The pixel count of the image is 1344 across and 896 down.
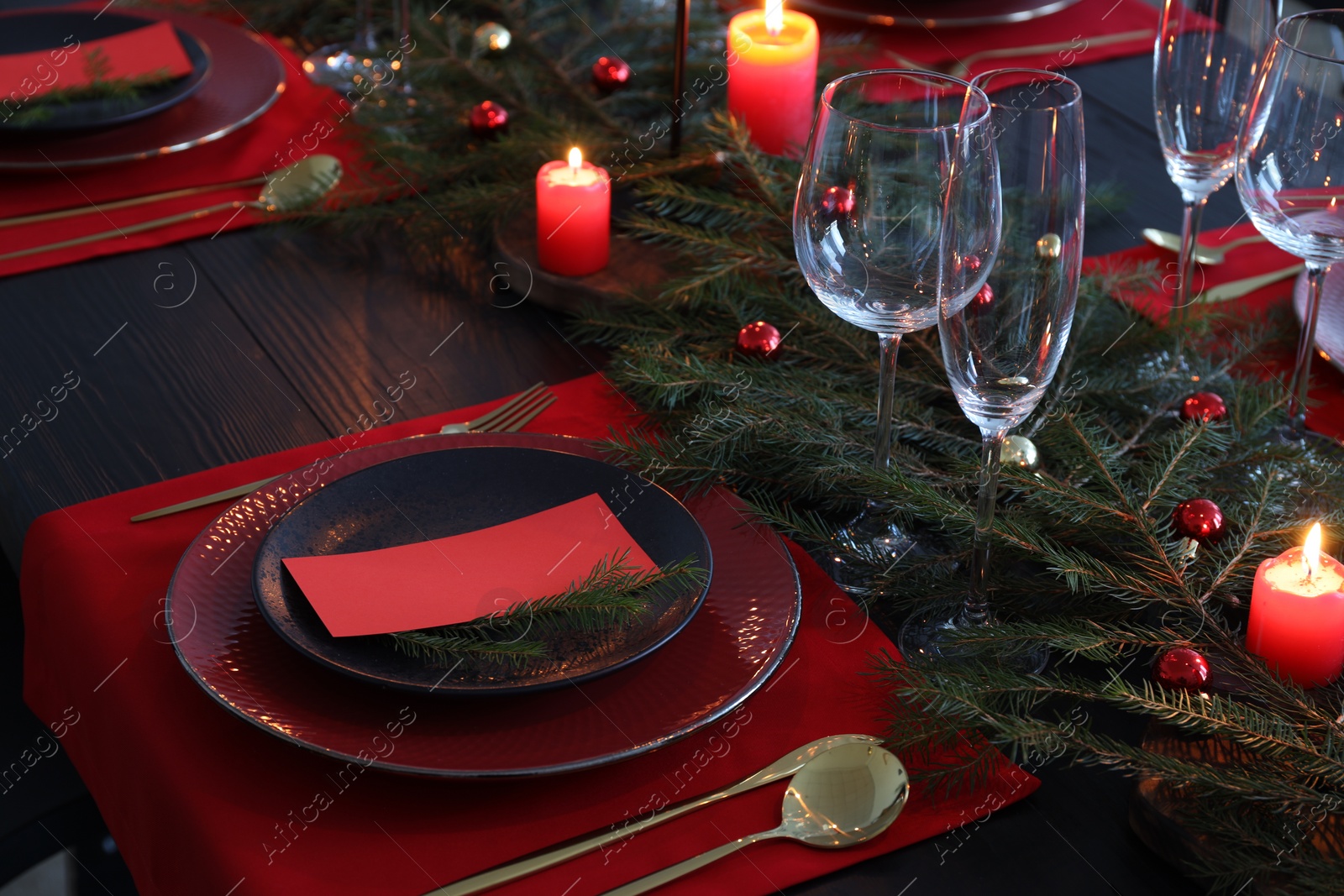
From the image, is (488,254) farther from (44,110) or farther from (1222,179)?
(1222,179)

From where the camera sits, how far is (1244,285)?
3.69ft

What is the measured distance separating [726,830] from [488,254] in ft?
2.27

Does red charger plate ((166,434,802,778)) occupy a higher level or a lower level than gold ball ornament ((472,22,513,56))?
higher

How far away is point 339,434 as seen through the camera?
2.99 feet

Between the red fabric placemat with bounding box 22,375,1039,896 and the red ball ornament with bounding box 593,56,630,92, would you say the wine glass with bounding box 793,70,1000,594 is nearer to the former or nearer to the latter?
the red fabric placemat with bounding box 22,375,1039,896

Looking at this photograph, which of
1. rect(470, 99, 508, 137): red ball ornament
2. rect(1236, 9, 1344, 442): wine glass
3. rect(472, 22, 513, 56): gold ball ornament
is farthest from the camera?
rect(472, 22, 513, 56): gold ball ornament

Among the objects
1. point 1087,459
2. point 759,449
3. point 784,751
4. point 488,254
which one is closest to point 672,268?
point 488,254

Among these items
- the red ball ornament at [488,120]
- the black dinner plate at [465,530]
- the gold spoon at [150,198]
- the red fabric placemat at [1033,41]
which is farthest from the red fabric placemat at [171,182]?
the red fabric placemat at [1033,41]

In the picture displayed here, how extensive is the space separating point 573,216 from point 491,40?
0.47 m

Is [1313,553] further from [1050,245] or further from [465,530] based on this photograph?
[465,530]

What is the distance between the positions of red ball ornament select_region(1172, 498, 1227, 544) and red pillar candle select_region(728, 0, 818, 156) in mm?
A: 573

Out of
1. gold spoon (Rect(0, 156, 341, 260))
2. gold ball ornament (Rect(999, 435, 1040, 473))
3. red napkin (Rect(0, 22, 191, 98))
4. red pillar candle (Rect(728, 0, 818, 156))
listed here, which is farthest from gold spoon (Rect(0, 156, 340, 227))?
gold ball ornament (Rect(999, 435, 1040, 473))

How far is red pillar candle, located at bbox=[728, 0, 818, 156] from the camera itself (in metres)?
1.19

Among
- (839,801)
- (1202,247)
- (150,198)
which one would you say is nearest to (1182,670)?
(839,801)
